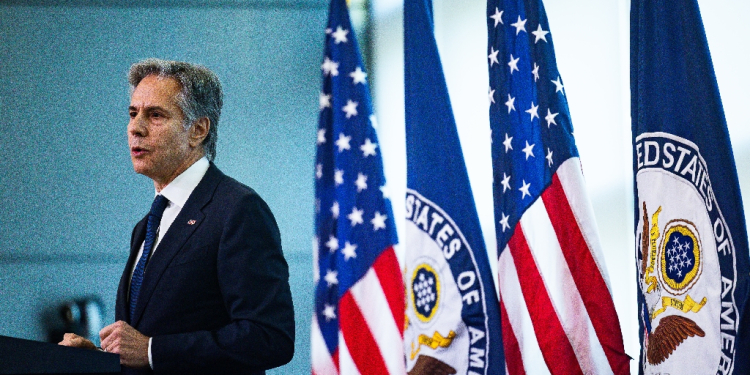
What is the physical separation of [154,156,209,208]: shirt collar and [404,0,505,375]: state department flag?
92 centimetres

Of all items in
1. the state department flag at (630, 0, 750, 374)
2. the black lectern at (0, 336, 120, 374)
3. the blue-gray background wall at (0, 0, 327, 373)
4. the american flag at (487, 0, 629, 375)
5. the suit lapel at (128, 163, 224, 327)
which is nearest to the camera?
the black lectern at (0, 336, 120, 374)

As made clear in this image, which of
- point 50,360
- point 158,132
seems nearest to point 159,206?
point 158,132

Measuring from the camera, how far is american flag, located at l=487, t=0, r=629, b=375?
2271mm

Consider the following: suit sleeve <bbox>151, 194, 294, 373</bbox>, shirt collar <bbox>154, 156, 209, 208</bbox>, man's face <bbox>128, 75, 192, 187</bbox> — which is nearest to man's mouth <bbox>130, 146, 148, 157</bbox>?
man's face <bbox>128, 75, 192, 187</bbox>

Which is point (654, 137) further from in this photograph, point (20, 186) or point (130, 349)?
point (20, 186)

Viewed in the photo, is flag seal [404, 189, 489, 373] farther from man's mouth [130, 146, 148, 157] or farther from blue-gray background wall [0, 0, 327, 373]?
blue-gray background wall [0, 0, 327, 373]

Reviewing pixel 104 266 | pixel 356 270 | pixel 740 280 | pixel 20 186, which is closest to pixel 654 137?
pixel 740 280

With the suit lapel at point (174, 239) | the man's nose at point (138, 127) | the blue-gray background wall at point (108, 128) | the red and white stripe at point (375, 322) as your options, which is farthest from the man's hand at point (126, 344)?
the blue-gray background wall at point (108, 128)

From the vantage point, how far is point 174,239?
1.93 meters

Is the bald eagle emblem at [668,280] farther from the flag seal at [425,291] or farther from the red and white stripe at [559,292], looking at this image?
the flag seal at [425,291]

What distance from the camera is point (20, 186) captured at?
4.00 m

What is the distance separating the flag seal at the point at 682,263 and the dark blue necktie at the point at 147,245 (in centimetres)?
117

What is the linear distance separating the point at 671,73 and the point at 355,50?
1.73 m

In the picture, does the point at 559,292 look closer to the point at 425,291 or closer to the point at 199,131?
the point at 425,291
